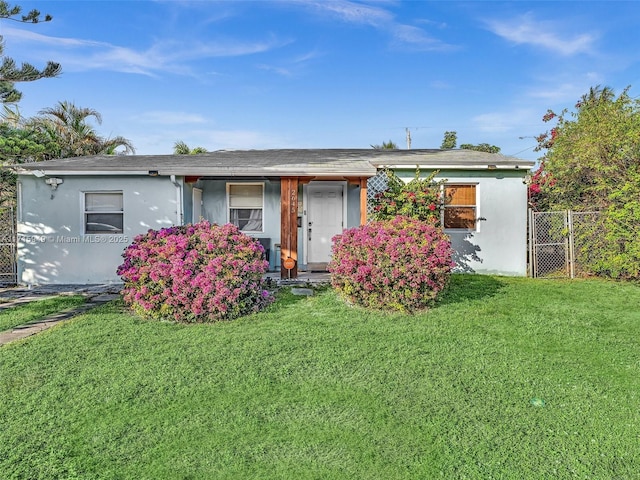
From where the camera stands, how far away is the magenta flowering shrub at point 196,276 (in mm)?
6012

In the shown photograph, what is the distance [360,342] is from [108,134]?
1866cm

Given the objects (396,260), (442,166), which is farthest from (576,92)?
(396,260)

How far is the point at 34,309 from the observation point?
6781 millimetres

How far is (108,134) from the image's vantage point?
61.5ft

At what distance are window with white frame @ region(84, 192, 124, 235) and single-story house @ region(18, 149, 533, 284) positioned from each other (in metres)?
0.02

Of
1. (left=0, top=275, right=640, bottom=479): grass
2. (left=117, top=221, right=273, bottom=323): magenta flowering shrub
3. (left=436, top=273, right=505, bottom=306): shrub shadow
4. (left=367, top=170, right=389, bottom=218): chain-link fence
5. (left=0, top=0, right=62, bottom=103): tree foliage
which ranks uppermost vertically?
(left=0, top=0, right=62, bottom=103): tree foliage

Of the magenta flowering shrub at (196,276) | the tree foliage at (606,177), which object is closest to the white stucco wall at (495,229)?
the tree foliage at (606,177)

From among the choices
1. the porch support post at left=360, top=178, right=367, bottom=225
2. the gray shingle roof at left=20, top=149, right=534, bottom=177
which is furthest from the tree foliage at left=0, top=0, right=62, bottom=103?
the porch support post at left=360, top=178, right=367, bottom=225

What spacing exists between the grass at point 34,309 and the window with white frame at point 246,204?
4.24 m

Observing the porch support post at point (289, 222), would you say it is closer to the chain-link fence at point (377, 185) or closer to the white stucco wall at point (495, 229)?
the chain-link fence at point (377, 185)

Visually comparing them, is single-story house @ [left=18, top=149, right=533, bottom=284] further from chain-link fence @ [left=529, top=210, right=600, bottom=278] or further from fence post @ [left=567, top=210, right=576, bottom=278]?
fence post @ [left=567, top=210, right=576, bottom=278]

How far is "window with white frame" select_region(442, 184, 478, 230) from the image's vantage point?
10.2m

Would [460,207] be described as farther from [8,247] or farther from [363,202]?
[8,247]

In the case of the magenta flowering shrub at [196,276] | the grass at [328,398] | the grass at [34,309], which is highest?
the magenta flowering shrub at [196,276]
